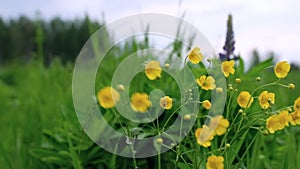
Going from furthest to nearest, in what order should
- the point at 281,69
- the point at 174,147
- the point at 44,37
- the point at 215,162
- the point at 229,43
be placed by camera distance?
the point at 44,37 → the point at 229,43 → the point at 174,147 → the point at 281,69 → the point at 215,162

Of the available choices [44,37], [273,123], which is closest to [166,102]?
[273,123]

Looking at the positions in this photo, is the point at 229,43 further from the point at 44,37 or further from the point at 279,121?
the point at 44,37

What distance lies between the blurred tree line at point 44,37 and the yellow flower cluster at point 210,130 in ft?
4.43

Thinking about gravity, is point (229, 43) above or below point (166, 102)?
above

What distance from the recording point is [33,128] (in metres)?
1.89

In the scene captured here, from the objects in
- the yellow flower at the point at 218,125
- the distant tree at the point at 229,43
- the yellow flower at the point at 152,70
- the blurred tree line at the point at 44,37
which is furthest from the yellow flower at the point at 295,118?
the blurred tree line at the point at 44,37

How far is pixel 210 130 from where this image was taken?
2.39 feet

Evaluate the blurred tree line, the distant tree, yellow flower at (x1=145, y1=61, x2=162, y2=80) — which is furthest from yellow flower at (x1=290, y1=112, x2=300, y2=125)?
the blurred tree line

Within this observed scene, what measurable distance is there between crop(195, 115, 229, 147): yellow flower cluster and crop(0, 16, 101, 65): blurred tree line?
135 centimetres

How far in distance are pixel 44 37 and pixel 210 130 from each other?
276 centimetres

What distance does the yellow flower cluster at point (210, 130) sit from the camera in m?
0.71

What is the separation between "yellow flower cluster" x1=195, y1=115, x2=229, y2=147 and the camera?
0.71 m

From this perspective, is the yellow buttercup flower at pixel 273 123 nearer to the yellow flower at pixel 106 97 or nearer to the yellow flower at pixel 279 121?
the yellow flower at pixel 279 121

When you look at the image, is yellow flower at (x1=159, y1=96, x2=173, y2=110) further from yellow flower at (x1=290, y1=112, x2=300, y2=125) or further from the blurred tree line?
the blurred tree line
